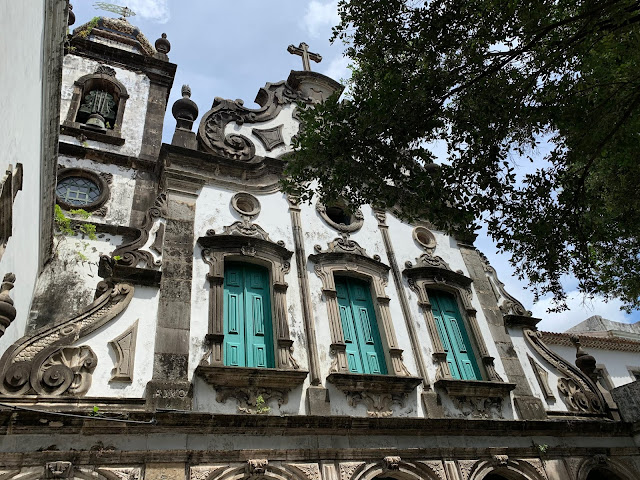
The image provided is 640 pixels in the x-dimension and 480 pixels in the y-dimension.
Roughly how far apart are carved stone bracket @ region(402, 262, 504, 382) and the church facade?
0.04 metres

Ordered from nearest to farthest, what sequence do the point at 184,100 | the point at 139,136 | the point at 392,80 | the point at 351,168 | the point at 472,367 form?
the point at 392,80
the point at 351,168
the point at 472,367
the point at 184,100
the point at 139,136

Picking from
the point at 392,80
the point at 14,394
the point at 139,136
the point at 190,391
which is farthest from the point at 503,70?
the point at 139,136

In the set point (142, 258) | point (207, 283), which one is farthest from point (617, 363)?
point (142, 258)

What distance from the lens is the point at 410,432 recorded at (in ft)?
26.8

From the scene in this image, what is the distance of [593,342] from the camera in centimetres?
1898

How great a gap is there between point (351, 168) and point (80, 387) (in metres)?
4.92

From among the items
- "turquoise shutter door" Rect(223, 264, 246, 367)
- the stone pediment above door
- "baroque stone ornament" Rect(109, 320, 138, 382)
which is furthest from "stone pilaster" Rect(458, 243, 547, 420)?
"baroque stone ornament" Rect(109, 320, 138, 382)

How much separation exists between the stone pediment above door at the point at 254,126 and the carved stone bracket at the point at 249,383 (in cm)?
490

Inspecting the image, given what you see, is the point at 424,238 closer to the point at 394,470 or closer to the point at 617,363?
the point at 394,470

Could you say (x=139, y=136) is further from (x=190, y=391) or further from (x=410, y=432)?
(x=410, y=432)

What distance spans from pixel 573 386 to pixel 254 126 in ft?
30.5

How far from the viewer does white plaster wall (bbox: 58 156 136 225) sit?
11211 millimetres

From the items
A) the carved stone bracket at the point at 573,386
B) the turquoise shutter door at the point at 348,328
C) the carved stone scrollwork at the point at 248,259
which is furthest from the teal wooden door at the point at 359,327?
the carved stone bracket at the point at 573,386

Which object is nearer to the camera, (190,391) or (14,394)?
(14,394)
